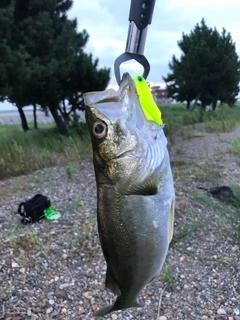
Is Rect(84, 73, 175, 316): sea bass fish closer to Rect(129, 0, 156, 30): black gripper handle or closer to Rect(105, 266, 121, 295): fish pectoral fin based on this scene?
Rect(105, 266, 121, 295): fish pectoral fin

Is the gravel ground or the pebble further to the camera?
the pebble

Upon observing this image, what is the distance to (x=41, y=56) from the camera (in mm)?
8773

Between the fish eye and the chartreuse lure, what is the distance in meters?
0.17

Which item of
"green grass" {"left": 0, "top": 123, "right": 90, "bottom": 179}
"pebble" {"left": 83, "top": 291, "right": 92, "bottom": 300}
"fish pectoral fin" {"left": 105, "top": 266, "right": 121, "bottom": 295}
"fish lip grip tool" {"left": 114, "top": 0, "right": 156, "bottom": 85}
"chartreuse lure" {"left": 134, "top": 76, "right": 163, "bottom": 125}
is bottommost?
"pebble" {"left": 83, "top": 291, "right": 92, "bottom": 300}

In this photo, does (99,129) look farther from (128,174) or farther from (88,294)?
(88,294)

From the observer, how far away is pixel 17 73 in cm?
752

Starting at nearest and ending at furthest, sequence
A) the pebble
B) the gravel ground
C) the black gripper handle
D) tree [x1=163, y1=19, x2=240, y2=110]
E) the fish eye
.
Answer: the fish eye, the black gripper handle, the gravel ground, the pebble, tree [x1=163, y1=19, x2=240, y2=110]

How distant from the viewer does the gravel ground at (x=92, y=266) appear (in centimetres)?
307

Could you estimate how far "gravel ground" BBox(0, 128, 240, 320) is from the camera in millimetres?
3068

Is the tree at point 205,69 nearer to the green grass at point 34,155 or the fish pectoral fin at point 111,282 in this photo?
the green grass at point 34,155

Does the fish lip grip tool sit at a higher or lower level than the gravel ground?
higher

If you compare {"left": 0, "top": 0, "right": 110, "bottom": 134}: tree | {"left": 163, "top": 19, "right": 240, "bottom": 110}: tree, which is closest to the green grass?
{"left": 0, "top": 0, "right": 110, "bottom": 134}: tree

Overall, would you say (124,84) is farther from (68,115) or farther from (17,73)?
(68,115)

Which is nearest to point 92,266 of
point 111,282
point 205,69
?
point 111,282
